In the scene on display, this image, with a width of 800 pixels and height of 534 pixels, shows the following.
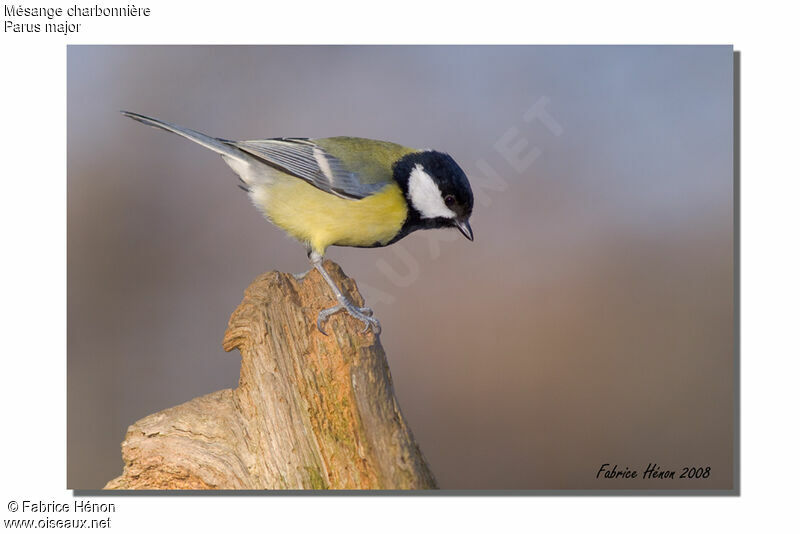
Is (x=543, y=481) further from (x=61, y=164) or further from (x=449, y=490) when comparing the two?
(x=61, y=164)

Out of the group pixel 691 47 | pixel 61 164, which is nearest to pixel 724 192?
pixel 691 47

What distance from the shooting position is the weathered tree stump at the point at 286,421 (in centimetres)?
177

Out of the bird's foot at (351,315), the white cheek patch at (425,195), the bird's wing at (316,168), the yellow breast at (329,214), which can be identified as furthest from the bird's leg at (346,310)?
the white cheek patch at (425,195)

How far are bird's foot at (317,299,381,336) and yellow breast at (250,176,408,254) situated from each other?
0.73 feet

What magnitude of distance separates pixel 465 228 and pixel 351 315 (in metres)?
0.51

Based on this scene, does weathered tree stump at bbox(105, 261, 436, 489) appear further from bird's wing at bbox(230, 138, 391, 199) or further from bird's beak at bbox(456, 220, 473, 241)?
bird's beak at bbox(456, 220, 473, 241)

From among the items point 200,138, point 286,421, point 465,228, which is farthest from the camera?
point 465,228

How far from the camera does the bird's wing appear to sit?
202 cm

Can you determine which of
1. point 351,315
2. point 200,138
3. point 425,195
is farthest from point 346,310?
point 200,138

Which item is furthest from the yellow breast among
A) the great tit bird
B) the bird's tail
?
the bird's tail

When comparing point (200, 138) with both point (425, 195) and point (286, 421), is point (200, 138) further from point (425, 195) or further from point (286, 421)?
point (286, 421)

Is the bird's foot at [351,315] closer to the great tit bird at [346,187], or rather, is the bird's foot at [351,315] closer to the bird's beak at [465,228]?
the great tit bird at [346,187]

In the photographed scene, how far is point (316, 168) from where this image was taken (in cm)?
204

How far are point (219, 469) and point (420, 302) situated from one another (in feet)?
2.78
